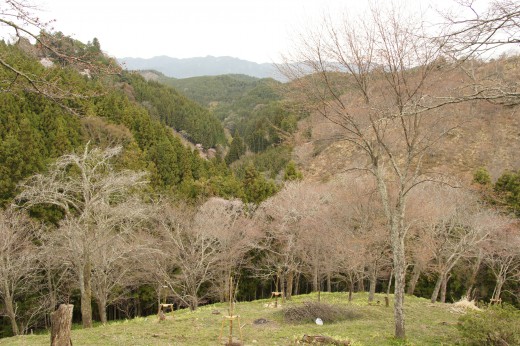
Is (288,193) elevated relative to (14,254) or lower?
elevated

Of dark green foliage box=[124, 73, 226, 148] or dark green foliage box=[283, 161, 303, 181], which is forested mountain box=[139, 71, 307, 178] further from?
dark green foliage box=[124, 73, 226, 148]

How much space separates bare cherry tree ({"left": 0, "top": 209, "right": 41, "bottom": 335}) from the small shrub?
14416 millimetres

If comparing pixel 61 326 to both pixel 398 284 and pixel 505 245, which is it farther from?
pixel 505 245

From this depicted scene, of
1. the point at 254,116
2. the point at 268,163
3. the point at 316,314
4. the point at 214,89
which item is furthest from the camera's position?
the point at 214,89

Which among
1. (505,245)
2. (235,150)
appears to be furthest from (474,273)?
(235,150)

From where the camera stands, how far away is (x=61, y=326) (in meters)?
5.70

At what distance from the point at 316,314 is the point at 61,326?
933 cm

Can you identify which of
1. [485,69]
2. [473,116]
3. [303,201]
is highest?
[485,69]

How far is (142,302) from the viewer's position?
28.3 meters

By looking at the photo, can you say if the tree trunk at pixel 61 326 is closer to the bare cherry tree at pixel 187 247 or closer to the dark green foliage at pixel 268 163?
the bare cherry tree at pixel 187 247

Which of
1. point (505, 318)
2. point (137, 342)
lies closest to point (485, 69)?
point (505, 318)

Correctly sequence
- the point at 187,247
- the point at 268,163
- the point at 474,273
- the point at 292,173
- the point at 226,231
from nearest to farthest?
1. the point at 187,247
2. the point at 226,231
3. the point at 474,273
4. the point at 292,173
5. the point at 268,163

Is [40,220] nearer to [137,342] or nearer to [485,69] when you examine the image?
[137,342]

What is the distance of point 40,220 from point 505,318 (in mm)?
26137
